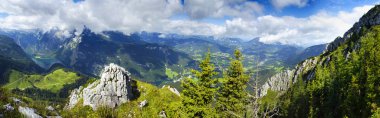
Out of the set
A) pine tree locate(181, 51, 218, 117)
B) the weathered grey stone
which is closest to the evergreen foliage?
pine tree locate(181, 51, 218, 117)

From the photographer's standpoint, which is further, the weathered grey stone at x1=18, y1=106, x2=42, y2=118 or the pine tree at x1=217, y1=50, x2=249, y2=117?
the pine tree at x1=217, y1=50, x2=249, y2=117

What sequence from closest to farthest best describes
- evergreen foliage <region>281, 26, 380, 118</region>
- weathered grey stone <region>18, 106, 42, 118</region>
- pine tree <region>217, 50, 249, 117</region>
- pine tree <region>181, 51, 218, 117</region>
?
weathered grey stone <region>18, 106, 42, 118</region>, pine tree <region>181, 51, 218, 117</region>, pine tree <region>217, 50, 249, 117</region>, evergreen foliage <region>281, 26, 380, 118</region>

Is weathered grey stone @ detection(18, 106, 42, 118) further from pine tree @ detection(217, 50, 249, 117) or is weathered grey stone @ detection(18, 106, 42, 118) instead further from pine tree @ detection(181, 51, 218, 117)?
pine tree @ detection(217, 50, 249, 117)

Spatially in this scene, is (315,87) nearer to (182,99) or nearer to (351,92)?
(351,92)

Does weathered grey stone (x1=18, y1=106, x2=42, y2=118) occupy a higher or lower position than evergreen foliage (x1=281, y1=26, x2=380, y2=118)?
higher

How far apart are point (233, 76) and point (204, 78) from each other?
29.7 feet

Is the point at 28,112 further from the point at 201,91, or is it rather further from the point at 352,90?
the point at 352,90

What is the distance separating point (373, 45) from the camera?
11475 cm

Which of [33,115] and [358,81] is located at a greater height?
[33,115]

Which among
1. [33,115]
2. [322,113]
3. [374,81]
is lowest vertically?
[322,113]

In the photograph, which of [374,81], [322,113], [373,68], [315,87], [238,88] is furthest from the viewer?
[315,87]

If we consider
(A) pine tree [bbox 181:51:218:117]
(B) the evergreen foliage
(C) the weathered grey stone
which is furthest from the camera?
(B) the evergreen foliage

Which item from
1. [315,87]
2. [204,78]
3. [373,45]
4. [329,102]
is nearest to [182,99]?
[204,78]

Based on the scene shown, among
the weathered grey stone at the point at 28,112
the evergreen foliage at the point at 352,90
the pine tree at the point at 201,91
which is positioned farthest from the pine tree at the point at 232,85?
the weathered grey stone at the point at 28,112
